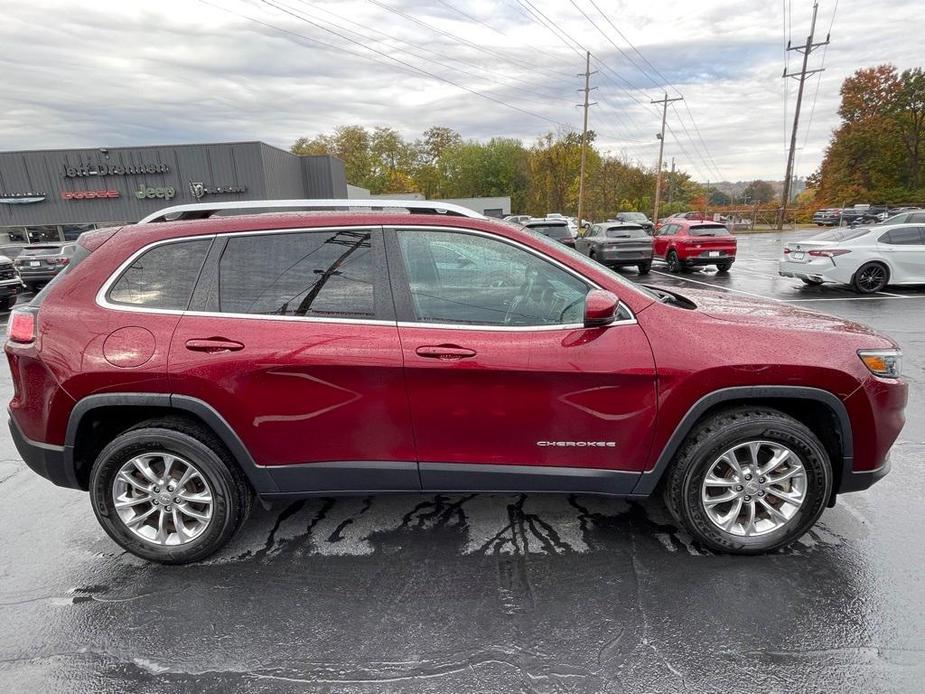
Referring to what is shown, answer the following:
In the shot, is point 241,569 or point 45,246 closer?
point 241,569

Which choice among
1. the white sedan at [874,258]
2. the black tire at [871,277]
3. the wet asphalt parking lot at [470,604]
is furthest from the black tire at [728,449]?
the black tire at [871,277]

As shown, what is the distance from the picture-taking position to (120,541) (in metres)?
2.78

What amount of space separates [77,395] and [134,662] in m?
1.27

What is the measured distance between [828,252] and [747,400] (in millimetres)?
10859

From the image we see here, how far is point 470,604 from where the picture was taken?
2.47 m

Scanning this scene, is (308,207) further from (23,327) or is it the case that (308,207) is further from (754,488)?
(754,488)

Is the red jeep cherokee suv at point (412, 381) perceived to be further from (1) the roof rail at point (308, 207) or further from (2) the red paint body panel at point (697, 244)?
(2) the red paint body panel at point (697, 244)

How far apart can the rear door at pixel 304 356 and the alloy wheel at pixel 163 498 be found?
0.43 m

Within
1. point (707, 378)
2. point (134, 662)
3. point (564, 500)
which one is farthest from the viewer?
point (564, 500)

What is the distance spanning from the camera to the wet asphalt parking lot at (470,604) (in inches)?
83.0

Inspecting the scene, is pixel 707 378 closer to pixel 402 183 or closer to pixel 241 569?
pixel 241 569

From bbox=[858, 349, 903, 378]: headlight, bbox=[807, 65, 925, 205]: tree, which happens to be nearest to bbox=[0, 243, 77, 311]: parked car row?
bbox=[858, 349, 903, 378]: headlight

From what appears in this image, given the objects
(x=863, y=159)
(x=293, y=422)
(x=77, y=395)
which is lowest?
(x=293, y=422)

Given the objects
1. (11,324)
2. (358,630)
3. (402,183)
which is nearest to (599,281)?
(358,630)
